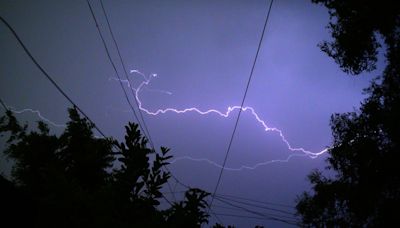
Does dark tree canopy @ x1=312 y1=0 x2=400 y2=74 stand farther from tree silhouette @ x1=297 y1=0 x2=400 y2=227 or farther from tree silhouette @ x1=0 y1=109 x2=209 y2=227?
tree silhouette @ x1=0 y1=109 x2=209 y2=227

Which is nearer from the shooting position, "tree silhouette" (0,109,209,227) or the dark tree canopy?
"tree silhouette" (0,109,209,227)

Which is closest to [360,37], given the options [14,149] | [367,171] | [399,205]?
[367,171]

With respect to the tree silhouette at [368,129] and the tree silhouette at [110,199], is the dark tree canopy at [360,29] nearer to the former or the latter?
the tree silhouette at [368,129]

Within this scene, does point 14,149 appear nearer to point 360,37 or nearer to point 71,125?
point 71,125

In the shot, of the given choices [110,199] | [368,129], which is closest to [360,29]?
[368,129]

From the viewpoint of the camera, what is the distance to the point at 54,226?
2506 mm

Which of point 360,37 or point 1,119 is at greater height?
point 360,37

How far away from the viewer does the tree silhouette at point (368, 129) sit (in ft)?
27.9

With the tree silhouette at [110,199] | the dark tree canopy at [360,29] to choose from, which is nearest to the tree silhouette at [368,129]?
the dark tree canopy at [360,29]

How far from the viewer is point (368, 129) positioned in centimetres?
973

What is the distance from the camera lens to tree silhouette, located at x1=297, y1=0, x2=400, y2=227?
8516 millimetres

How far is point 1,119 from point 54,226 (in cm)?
2082

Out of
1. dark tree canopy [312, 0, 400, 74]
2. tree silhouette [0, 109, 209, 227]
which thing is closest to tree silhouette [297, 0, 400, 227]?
dark tree canopy [312, 0, 400, 74]

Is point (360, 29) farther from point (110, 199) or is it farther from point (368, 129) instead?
point (110, 199)
